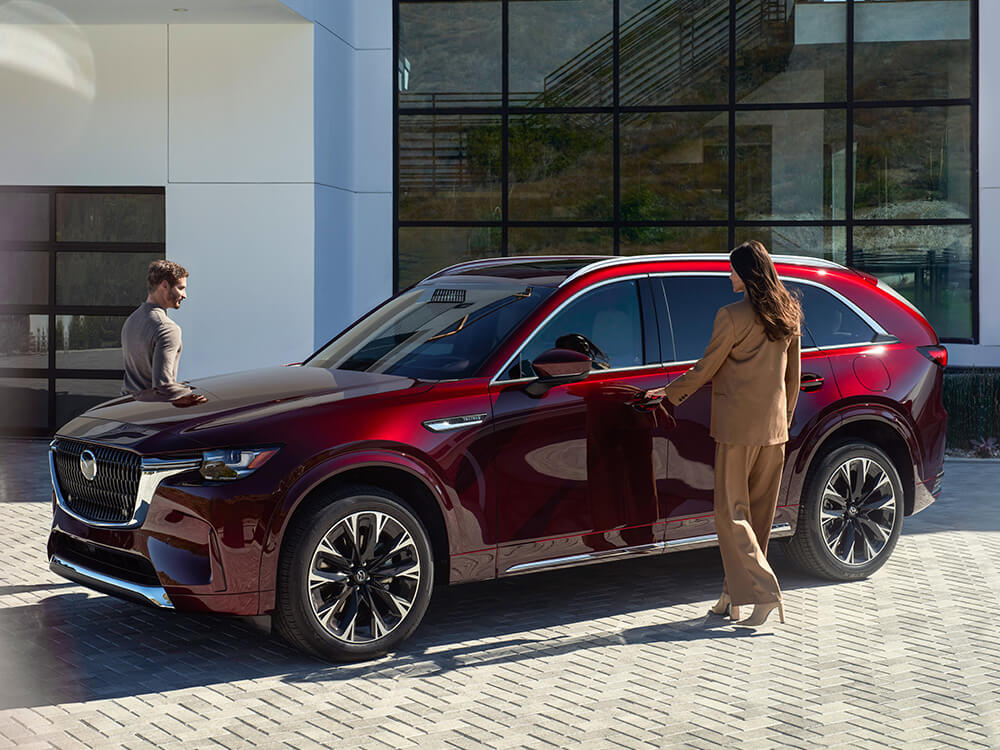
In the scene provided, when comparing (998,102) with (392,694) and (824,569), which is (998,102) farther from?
(392,694)

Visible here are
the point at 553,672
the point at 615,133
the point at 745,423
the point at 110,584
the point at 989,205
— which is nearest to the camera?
the point at 553,672

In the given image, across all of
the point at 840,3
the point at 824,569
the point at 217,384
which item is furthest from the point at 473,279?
the point at 840,3

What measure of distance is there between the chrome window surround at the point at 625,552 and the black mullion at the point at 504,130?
9180mm

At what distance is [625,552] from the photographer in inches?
275

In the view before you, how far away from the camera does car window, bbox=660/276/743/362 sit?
734 cm

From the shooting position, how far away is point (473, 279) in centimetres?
762

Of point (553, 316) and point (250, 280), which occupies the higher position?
point (250, 280)

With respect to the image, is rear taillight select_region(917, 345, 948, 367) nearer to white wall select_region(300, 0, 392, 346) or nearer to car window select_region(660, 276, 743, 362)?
car window select_region(660, 276, 743, 362)

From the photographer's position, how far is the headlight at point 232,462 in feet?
19.5

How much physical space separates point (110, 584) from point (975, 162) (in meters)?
12.5

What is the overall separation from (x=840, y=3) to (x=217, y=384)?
37.1 ft

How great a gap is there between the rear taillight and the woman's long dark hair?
179 centimetres

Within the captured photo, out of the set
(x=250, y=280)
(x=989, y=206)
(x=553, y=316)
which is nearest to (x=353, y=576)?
(x=553, y=316)

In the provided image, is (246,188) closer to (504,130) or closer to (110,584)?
(504,130)
